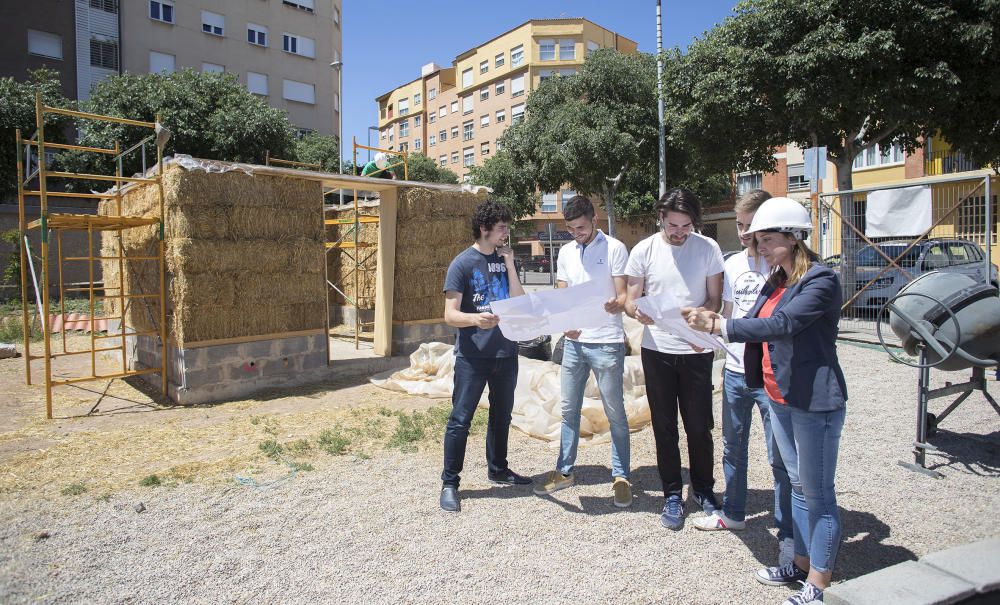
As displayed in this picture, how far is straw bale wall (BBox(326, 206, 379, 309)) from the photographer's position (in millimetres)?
11577

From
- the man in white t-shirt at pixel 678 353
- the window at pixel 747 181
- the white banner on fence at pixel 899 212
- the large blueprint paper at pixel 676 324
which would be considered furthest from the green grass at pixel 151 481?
the window at pixel 747 181

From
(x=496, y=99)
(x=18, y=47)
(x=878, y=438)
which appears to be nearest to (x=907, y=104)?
(x=878, y=438)

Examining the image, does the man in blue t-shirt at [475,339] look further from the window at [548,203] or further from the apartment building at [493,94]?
the window at [548,203]

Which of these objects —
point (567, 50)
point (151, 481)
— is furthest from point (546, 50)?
point (151, 481)

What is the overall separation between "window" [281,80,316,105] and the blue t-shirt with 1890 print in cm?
3521

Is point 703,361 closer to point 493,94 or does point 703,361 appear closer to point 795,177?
point 795,177

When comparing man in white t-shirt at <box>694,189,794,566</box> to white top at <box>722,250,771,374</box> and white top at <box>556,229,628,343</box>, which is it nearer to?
white top at <box>722,250,771,374</box>

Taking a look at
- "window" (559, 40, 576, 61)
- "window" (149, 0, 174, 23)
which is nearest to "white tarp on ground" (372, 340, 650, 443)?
"window" (149, 0, 174, 23)

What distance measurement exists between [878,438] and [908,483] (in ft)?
3.32

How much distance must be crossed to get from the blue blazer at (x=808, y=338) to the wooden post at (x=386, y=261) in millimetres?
6772

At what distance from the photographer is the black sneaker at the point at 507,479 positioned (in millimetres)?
4340

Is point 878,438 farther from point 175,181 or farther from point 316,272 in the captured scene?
point 175,181

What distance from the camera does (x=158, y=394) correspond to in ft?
25.2

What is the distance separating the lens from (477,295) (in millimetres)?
3990
